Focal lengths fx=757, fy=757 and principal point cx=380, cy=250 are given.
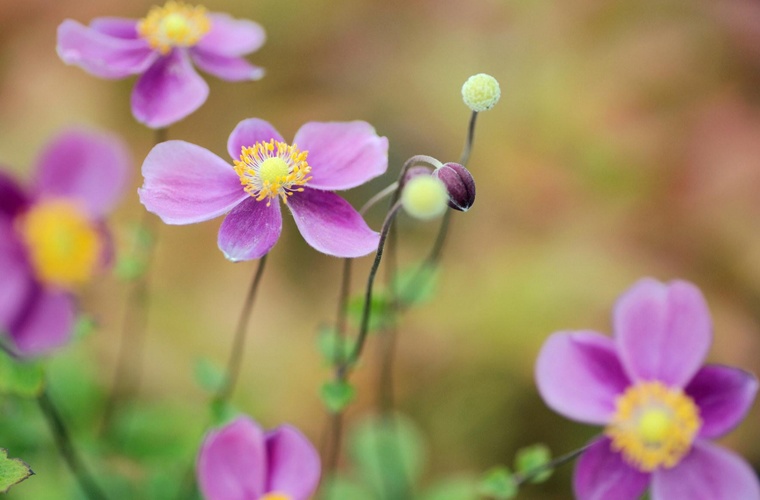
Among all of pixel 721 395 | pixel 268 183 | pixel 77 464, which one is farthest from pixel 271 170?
pixel 77 464

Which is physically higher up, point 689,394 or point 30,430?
point 689,394

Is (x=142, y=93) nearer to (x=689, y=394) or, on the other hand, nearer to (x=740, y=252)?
(x=689, y=394)

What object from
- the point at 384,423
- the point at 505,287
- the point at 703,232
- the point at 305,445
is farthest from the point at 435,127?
the point at 305,445

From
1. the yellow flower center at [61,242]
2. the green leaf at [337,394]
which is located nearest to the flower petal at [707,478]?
the green leaf at [337,394]

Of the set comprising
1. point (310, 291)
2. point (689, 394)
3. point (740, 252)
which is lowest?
point (310, 291)

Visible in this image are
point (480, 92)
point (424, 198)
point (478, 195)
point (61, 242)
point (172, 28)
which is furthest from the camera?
point (478, 195)

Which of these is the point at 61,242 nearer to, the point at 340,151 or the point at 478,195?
the point at 340,151

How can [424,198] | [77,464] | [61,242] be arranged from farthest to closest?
[77,464] → [61,242] → [424,198]
